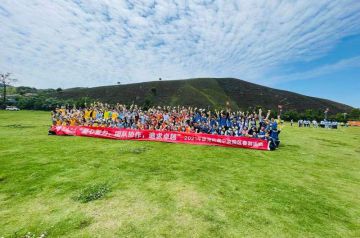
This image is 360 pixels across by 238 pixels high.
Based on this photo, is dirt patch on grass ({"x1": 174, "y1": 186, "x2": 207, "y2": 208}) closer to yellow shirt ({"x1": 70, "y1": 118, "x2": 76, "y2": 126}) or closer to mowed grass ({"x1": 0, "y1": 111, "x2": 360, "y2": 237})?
mowed grass ({"x1": 0, "y1": 111, "x2": 360, "y2": 237})

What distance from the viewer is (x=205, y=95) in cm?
13250

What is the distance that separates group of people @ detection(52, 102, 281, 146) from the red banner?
1371 millimetres

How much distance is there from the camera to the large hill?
399ft

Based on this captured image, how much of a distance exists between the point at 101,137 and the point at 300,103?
12150 centimetres

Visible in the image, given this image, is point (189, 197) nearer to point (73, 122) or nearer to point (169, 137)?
point (169, 137)

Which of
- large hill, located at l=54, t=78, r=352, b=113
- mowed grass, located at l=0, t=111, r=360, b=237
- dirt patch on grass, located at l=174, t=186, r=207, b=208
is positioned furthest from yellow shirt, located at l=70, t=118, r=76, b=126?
large hill, located at l=54, t=78, r=352, b=113

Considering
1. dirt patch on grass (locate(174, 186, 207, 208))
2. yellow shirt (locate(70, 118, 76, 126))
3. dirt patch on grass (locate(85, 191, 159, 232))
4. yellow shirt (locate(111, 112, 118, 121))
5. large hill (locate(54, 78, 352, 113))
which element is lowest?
dirt patch on grass (locate(85, 191, 159, 232))

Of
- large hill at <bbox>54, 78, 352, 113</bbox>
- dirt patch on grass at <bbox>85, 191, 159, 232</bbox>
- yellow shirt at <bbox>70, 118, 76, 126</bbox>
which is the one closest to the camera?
dirt patch on grass at <bbox>85, 191, 159, 232</bbox>

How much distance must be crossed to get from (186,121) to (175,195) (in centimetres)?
1577

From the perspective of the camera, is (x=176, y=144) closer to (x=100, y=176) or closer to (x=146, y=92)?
(x=100, y=176)

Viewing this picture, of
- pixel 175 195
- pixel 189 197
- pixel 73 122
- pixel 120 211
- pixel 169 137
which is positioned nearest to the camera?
pixel 120 211

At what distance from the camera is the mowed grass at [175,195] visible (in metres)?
7.32

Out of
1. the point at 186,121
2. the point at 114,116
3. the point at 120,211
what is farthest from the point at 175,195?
the point at 114,116

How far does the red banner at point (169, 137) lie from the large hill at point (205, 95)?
83.9 m
